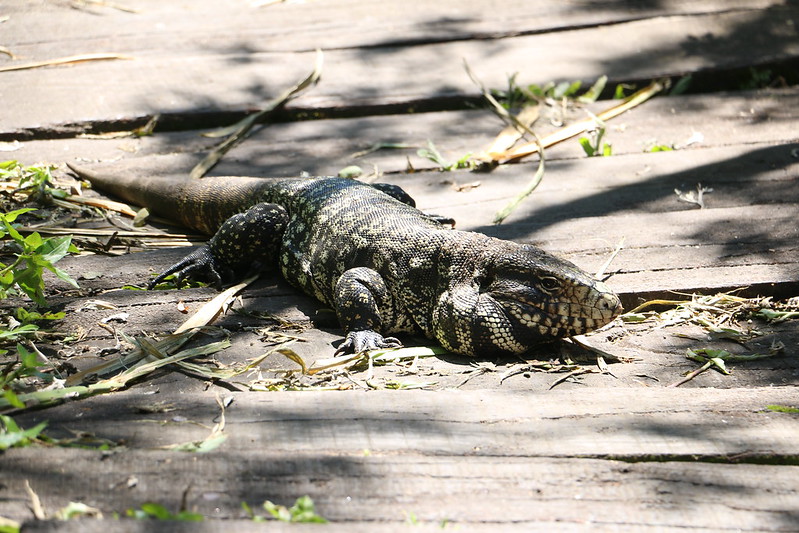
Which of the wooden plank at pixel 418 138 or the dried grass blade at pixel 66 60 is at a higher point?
the dried grass blade at pixel 66 60

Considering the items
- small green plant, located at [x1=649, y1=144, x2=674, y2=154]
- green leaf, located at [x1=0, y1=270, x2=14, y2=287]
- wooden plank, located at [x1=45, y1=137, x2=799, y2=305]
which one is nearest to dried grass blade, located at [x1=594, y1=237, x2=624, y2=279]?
wooden plank, located at [x1=45, y1=137, x2=799, y2=305]

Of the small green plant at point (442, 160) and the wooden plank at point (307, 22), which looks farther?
the wooden plank at point (307, 22)

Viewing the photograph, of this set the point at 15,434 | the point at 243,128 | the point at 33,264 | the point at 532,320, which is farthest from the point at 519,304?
the point at 243,128

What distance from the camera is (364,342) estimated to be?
5113mm

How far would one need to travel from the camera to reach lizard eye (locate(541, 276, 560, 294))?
501 cm

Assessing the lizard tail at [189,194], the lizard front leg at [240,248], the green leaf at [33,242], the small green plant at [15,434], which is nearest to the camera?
the small green plant at [15,434]

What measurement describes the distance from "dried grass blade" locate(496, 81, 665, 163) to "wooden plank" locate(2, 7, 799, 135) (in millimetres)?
233

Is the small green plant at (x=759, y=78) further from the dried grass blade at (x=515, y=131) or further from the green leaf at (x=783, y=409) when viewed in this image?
the green leaf at (x=783, y=409)

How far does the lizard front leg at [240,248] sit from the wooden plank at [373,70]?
1865 millimetres

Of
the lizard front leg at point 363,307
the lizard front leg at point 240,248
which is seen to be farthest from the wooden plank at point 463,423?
the lizard front leg at point 240,248

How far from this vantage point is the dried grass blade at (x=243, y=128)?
278 inches

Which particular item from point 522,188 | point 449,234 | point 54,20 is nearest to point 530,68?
point 522,188

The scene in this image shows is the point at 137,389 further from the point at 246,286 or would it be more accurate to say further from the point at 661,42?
the point at 661,42

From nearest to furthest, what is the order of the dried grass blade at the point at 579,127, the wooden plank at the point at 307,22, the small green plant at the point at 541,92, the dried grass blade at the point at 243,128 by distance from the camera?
the dried grass blade at the point at 243,128 < the dried grass blade at the point at 579,127 < the small green plant at the point at 541,92 < the wooden plank at the point at 307,22
